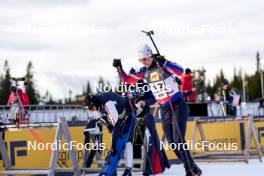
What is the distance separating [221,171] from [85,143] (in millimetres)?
2529

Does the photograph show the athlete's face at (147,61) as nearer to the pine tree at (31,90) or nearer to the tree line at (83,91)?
the tree line at (83,91)

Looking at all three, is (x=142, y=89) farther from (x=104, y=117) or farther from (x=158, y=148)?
(x=104, y=117)

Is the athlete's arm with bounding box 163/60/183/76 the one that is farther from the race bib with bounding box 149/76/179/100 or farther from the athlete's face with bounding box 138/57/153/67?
the athlete's face with bounding box 138/57/153/67

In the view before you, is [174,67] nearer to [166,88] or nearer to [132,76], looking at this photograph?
[166,88]

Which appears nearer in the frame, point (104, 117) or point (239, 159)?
point (104, 117)

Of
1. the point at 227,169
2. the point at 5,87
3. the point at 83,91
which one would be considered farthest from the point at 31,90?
the point at 227,169

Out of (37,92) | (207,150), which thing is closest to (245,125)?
(207,150)

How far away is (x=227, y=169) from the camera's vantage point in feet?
37.7

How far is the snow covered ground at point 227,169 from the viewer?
10.5 m

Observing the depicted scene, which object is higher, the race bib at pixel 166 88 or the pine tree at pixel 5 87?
the race bib at pixel 166 88

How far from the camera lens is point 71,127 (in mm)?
11492

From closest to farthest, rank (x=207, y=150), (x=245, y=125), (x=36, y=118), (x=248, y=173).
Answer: (x=248, y=173), (x=36, y=118), (x=207, y=150), (x=245, y=125)

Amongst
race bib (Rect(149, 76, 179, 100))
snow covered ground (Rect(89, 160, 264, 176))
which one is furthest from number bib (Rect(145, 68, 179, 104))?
snow covered ground (Rect(89, 160, 264, 176))

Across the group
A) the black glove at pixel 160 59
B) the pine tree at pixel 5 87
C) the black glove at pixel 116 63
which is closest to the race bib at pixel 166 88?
the black glove at pixel 160 59
